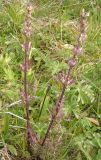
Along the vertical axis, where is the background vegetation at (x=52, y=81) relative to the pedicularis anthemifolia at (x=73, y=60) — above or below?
below

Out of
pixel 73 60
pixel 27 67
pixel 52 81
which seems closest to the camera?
pixel 73 60

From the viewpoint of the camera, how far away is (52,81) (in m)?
2.36

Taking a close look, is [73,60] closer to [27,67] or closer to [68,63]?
[68,63]

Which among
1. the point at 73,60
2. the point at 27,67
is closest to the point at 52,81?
the point at 27,67

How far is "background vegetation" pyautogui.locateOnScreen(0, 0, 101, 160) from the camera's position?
→ 6.38 feet

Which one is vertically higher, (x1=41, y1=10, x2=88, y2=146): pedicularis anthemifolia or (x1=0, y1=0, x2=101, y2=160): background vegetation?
(x1=41, y1=10, x2=88, y2=146): pedicularis anthemifolia

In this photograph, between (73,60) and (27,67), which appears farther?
(27,67)

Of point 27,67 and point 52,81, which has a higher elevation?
point 27,67

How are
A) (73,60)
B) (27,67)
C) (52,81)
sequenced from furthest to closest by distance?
(52,81)
(27,67)
(73,60)

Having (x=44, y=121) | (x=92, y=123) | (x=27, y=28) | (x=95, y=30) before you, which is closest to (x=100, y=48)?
(x=95, y=30)

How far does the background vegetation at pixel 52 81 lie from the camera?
1.95 meters

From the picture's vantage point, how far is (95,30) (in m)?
2.85

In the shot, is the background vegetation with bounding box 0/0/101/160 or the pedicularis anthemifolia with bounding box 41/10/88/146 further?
the background vegetation with bounding box 0/0/101/160

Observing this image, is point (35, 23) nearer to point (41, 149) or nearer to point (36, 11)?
point (36, 11)
